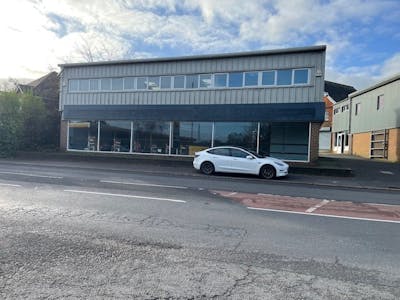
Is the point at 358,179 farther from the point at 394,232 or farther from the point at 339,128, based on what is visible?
the point at 339,128

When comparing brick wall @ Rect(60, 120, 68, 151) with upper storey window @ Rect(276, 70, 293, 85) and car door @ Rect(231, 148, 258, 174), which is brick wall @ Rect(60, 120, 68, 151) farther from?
upper storey window @ Rect(276, 70, 293, 85)

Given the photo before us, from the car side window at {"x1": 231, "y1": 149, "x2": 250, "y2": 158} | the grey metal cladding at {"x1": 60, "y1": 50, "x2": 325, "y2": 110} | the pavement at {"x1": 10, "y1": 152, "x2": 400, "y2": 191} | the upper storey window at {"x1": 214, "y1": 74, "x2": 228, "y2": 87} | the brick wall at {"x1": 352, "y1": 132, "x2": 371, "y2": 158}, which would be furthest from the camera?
the brick wall at {"x1": 352, "y1": 132, "x2": 371, "y2": 158}

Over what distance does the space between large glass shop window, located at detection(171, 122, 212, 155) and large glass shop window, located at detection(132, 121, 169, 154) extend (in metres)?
0.69

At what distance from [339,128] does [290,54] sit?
2265 cm

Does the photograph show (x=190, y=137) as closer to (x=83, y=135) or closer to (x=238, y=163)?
(x=238, y=163)

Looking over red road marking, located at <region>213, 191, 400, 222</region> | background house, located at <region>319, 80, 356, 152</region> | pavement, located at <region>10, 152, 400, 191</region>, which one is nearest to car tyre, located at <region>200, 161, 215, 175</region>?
pavement, located at <region>10, 152, 400, 191</region>

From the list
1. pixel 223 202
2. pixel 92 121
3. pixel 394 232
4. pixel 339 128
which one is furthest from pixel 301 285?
pixel 339 128

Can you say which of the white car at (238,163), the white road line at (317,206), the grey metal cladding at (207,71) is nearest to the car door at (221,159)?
the white car at (238,163)

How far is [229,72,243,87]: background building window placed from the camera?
20.7m

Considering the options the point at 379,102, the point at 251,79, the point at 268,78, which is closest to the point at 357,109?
the point at 379,102

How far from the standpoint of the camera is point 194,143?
2177 centimetres

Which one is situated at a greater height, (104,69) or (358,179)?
(104,69)

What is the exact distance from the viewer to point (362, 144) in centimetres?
3120

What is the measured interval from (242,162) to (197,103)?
7.37m
